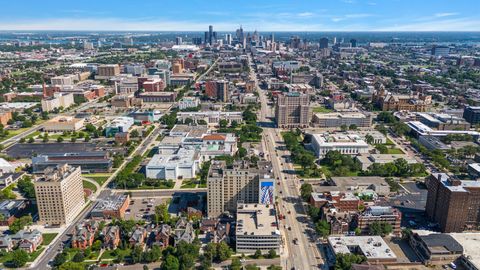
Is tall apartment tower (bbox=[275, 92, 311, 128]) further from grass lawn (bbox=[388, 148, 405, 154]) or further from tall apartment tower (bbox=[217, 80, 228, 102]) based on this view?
tall apartment tower (bbox=[217, 80, 228, 102])

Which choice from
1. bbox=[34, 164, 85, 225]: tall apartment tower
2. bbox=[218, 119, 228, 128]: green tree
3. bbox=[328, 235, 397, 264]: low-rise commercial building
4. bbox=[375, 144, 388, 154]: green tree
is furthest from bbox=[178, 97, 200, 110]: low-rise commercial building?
bbox=[328, 235, 397, 264]: low-rise commercial building

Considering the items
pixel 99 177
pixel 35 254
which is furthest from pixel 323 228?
pixel 99 177

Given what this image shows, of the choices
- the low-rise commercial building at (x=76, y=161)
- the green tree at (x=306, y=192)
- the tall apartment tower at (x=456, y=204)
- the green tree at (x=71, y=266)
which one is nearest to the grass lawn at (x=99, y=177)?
the low-rise commercial building at (x=76, y=161)

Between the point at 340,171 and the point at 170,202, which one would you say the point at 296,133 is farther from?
the point at 170,202

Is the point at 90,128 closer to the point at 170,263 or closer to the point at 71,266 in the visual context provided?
the point at 71,266

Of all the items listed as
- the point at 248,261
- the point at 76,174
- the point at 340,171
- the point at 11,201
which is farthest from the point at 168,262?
the point at 340,171
